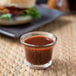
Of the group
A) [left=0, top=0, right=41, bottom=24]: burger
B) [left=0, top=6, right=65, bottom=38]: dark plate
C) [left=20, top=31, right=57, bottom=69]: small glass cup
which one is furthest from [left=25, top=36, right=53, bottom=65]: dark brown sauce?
[left=0, top=0, right=41, bottom=24]: burger

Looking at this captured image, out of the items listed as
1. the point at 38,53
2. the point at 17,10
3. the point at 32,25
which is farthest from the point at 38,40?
the point at 17,10

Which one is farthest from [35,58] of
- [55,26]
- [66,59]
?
[55,26]

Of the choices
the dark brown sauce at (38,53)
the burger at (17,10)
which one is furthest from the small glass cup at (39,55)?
the burger at (17,10)

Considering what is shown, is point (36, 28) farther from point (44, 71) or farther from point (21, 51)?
point (44, 71)

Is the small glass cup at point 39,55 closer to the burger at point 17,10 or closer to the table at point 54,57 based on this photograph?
the table at point 54,57

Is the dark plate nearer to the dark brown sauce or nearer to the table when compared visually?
the table

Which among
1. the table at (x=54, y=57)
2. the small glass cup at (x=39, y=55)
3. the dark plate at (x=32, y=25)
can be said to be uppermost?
the small glass cup at (x=39, y=55)
